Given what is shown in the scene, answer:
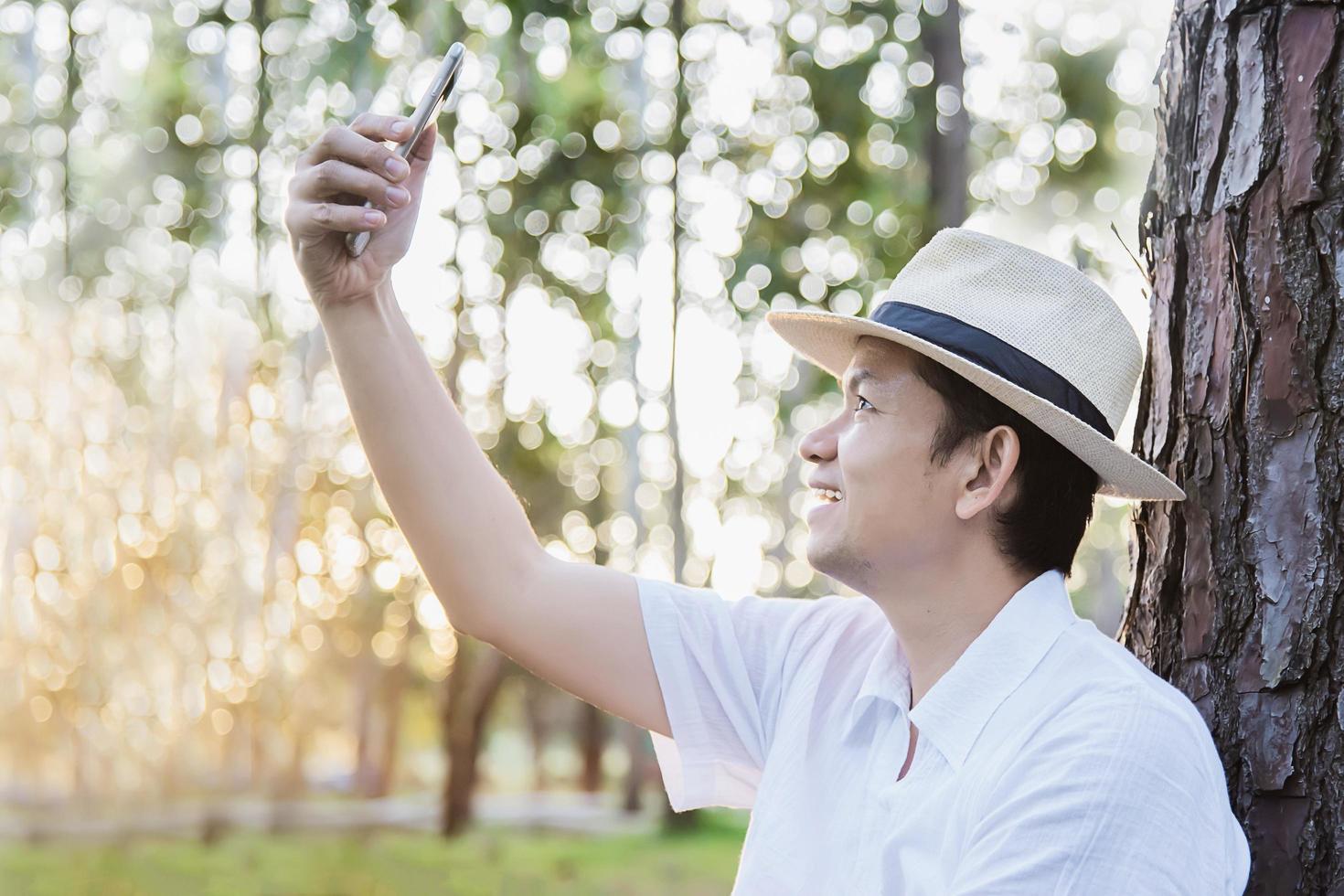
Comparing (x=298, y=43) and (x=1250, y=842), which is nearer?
(x=1250, y=842)

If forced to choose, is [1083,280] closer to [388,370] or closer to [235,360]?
[388,370]

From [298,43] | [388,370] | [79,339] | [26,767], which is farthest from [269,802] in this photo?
[388,370]

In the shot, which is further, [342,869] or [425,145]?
[342,869]

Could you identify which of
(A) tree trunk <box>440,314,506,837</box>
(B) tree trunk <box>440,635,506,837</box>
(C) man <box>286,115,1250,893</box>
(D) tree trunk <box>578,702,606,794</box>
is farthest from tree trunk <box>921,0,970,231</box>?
(D) tree trunk <box>578,702,606,794</box>

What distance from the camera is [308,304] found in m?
7.53

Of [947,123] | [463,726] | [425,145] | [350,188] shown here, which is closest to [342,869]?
[463,726]

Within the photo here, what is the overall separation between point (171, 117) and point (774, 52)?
4.66 m

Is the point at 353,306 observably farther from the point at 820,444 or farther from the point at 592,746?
the point at 592,746

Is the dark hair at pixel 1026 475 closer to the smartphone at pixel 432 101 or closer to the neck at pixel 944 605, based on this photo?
the neck at pixel 944 605

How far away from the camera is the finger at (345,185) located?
157cm

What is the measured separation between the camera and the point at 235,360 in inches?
406

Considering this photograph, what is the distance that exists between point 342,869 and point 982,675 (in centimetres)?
926

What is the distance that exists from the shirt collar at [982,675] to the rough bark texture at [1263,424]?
24cm

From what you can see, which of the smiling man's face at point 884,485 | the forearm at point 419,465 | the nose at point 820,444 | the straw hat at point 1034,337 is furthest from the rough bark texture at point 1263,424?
the forearm at point 419,465
